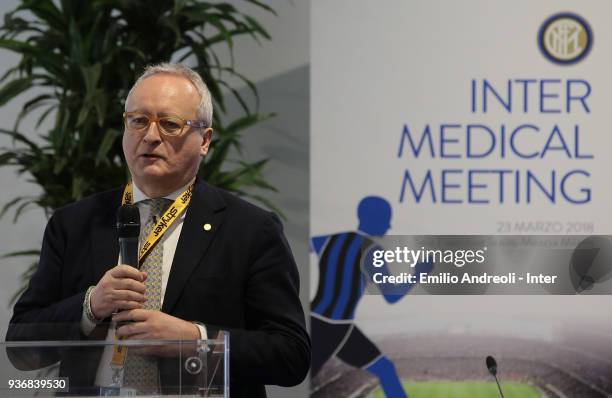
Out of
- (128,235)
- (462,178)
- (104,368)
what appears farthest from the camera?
(462,178)

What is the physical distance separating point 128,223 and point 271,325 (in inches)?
16.1

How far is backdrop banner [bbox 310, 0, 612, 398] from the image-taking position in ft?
13.2

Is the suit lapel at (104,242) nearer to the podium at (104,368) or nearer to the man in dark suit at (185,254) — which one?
the man in dark suit at (185,254)

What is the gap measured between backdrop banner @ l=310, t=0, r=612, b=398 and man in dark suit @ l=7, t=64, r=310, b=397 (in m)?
1.74

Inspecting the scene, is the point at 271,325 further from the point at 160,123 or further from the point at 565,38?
the point at 565,38

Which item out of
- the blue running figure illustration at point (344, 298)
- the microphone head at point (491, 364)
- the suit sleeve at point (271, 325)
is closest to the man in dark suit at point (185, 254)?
the suit sleeve at point (271, 325)

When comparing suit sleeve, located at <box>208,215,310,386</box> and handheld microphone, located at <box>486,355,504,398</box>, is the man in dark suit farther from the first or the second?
handheld microphone, located at <box>486,355,504,398</box>

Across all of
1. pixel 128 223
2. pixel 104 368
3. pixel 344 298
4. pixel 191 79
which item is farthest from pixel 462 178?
pixel 104 368

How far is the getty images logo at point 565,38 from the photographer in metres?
4.03

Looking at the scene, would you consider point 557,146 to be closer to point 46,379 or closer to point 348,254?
point 348,254

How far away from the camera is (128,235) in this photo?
2000 millimetres

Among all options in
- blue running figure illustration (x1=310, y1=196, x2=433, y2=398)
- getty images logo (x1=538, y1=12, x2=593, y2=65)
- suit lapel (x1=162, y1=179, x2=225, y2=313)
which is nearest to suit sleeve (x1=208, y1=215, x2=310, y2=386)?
suit lapel (x1=162, y1=179, x2=225, y2=313)

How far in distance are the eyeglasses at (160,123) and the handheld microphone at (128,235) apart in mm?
242

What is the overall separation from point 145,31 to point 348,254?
1.42m
